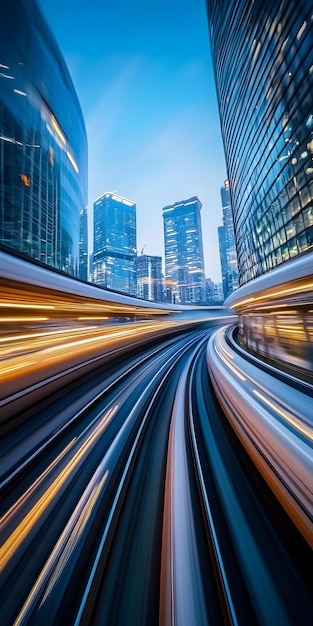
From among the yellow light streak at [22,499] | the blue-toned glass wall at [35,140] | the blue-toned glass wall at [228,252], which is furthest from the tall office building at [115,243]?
the yellow light streak at [22,499]

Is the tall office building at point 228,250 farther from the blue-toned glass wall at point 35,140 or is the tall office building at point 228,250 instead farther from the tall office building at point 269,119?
the blue-toned glass wall at point 35,140

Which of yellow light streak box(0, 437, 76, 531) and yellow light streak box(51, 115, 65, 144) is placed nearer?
yellow light streak box(0, 437, 76, 531)

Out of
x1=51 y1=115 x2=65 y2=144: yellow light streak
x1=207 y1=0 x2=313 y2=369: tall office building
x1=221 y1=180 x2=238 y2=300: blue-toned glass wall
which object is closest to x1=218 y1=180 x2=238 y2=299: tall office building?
x1=221 y1=180 x2=238 y2=300: blue-toned glass wall

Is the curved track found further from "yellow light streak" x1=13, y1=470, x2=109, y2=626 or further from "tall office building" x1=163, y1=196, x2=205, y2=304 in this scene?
"tall office building" x1=163, y1=196, x2=205, y2=304

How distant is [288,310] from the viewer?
3.68 meters

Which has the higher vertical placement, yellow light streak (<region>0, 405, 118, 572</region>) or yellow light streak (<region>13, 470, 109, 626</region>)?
yellow light streak (<region>0, 405, 118, 572</region>)

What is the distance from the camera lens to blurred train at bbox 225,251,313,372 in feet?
7.15

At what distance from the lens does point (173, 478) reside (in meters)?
1.55

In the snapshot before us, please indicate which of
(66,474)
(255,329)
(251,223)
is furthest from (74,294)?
(251,223)

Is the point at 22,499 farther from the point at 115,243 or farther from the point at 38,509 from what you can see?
the point at 115,243

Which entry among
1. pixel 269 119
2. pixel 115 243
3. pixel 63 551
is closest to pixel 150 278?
pixel 115 243

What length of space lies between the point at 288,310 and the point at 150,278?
8982cm

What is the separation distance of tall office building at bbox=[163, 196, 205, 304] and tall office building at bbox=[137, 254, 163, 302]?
12.3m

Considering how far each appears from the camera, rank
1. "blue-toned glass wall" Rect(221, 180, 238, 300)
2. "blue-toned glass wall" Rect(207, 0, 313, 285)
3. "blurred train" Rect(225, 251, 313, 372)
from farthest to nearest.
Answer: "blue-toned glass wall" Rect(221, 180, 238, 300), "blue-toned glass wall" Rect(207, 0, 313, 285), "blurred train" Rect(225, 251, 313, 372)
